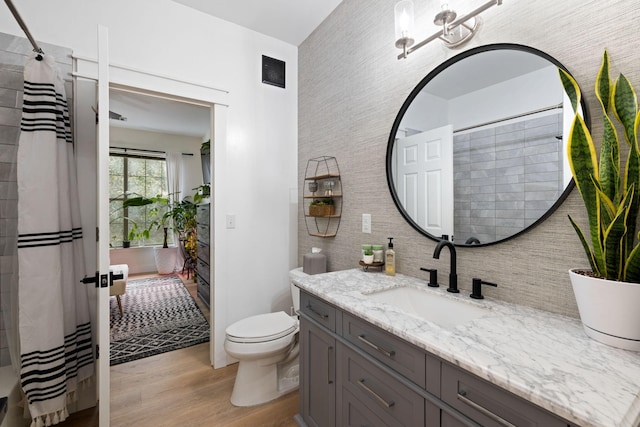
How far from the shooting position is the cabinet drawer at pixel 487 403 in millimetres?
643

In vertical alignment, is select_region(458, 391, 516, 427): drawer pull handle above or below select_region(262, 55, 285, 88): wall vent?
below

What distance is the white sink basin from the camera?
3.98ft

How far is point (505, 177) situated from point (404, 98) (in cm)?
72

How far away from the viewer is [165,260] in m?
5.18

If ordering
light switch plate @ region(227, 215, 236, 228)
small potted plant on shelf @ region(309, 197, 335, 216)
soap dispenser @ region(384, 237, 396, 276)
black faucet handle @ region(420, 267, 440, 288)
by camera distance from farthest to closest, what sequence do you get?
light switch plate @ region(227, 215, 236, 228)
small potted plant on shelf @ region(309, 197, 335, 216)
soap dispenser @ region(384, 237, 396, 276)
black faucet handle @ region(420, 267, 440, 288)

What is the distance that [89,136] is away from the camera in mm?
1847

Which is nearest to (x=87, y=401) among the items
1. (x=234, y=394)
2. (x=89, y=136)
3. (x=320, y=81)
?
(x=234, y=394)

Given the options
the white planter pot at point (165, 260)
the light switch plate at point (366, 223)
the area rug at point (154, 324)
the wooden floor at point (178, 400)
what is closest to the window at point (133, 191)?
the white planter pot at point (165, 260)

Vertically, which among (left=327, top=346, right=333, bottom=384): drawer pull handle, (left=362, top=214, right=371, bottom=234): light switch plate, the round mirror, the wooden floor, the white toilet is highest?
the round mirror

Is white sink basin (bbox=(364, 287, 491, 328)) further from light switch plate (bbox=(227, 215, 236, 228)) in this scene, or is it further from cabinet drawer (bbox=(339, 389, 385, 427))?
light switch plate (bbox=(227, 215, 236, 228))

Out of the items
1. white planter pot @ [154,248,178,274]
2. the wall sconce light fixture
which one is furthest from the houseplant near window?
white planter pot @ [154,248,178,274]

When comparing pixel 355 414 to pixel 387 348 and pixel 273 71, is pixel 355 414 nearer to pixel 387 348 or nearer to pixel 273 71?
pixel 387 348

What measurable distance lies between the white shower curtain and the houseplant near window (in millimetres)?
2222

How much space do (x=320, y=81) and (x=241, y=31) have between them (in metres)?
0.78
